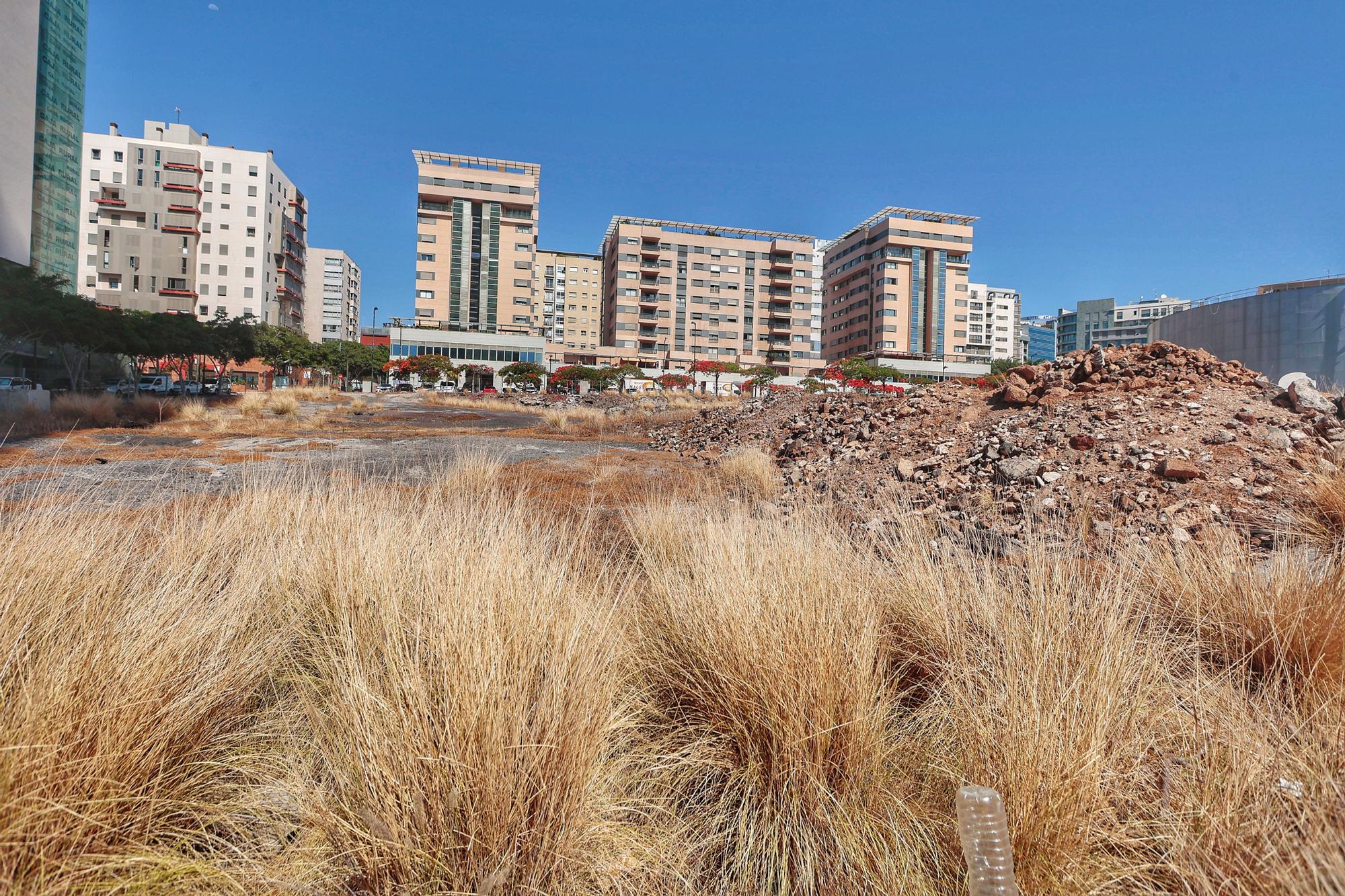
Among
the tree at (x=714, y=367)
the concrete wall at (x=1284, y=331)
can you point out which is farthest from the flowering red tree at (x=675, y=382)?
the concrete wall at (x=1284, y=331)

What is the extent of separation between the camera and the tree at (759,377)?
3030 inches

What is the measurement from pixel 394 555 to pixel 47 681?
1684mm

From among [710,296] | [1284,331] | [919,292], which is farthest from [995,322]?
[1284,331]

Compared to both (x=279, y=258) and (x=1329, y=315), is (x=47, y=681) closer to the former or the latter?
(x=1329, y=315)

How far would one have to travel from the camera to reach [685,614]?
3275mm

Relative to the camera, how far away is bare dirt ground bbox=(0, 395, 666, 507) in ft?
26.8

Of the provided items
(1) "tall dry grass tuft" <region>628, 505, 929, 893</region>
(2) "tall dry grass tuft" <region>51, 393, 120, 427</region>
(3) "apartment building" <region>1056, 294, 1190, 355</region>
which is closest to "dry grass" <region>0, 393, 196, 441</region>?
(2) "tall dry grass tuft" <region>51, 393, 120, 427</region>

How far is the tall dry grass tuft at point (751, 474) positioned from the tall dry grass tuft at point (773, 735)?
5389mm

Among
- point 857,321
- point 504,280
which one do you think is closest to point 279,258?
point 504,280

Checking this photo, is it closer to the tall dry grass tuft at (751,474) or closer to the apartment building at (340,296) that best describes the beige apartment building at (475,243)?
the apartment building at (340,296)

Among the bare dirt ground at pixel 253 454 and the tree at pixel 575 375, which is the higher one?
the tree at pixel 575 375

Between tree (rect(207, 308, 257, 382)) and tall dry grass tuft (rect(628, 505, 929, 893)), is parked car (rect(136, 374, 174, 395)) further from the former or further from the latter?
tall dry grass tuft (rect(628, 505, 929, 893))

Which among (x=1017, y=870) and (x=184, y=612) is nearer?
(x=1017, y=870)

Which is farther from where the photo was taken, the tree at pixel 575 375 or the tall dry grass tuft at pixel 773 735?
the tree at pixel 575 375
